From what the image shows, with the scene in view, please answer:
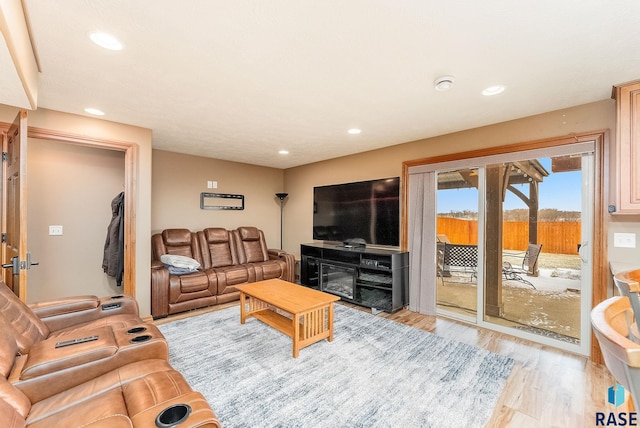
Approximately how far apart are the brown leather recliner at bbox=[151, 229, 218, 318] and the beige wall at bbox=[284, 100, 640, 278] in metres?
2.09

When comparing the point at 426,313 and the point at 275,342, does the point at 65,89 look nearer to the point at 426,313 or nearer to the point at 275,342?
the point at 275,342

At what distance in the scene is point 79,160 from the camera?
357cm

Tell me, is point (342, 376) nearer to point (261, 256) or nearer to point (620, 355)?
point (620, 355)

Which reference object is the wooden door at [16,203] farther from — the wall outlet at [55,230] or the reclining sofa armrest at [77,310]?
the wall outlet at [55,230]

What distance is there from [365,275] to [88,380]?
3108 millimetres

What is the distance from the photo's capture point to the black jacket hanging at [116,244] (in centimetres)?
337

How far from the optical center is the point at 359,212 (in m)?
4.34

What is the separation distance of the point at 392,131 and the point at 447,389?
2.67 m

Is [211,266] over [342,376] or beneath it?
over

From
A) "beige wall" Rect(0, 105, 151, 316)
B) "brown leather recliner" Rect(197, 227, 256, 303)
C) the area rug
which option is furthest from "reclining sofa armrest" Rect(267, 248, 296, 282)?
"beige wall" Rect(0, 105, 151, 316)

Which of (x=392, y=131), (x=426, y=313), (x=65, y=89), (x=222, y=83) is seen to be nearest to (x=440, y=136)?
(x=392, y=131)

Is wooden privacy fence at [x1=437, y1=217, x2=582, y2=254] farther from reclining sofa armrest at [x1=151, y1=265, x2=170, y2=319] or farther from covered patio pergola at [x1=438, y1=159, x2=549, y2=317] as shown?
reclining sofa armrest at [x1=151, y1=265, x2=170, y2=319]

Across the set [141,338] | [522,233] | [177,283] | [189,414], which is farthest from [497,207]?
[177,283]

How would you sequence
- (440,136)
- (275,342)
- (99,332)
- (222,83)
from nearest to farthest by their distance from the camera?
(99,332) → (222,83) → (275,342) → (440,136)
